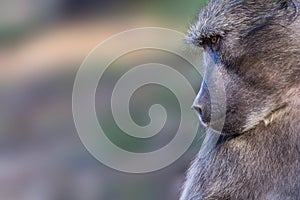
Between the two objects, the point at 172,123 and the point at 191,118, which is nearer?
the point at 191,118

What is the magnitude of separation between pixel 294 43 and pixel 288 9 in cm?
13

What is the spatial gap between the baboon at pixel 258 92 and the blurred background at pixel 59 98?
3.13 meters

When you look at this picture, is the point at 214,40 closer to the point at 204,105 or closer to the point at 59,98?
the point at 204,105

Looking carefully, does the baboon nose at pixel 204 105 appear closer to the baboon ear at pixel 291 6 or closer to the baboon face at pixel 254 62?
the baboon face at pixel 254 62

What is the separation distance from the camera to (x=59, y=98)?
827 centimetres

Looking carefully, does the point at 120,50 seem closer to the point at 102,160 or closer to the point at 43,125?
the point at 43,125

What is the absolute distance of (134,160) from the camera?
627 cm

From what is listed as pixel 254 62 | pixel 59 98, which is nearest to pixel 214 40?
pixel 254 62

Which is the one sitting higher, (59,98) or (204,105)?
(204,105)

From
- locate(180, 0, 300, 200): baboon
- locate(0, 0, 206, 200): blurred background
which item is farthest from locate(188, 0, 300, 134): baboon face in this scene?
locate(0, 0, 206, 200): blurred background

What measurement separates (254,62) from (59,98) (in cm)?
533

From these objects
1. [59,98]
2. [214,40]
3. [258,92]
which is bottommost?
[59,98]

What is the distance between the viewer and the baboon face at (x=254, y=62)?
121 inches

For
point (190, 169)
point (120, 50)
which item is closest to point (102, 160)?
point (120, 50)
